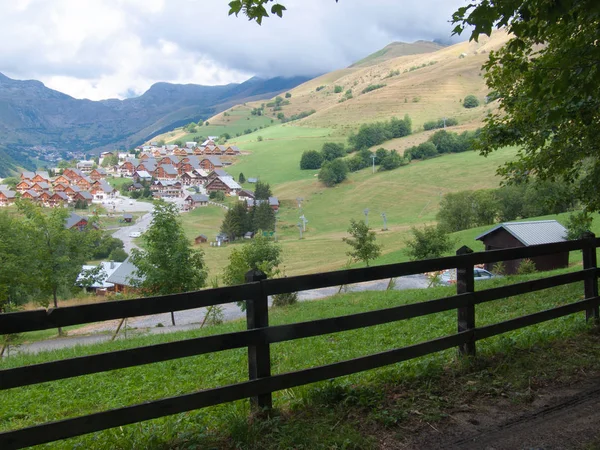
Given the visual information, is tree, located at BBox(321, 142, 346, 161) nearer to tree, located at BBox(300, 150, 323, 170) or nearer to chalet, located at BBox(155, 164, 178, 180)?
tree, located at BBox(300, 150, 323, 170)

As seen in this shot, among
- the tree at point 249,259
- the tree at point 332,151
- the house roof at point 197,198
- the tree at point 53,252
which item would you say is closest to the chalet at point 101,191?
the house roof at point 197,198

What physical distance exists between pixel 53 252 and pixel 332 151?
125775 millimetres

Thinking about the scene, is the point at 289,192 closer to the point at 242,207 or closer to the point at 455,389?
the point at 242,207

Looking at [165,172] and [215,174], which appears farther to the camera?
[165,172]

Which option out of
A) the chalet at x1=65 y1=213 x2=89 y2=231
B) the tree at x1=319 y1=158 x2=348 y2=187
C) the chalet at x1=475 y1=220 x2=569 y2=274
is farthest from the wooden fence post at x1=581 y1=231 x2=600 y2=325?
the tree at x1=319 y1=158 x2=348 y2=187

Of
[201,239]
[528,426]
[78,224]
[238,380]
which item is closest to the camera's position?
[528,426]

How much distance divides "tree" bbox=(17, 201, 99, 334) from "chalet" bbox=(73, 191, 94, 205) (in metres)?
92.8

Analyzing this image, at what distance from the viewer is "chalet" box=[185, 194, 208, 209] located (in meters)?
130

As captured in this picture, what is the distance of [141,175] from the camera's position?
162m

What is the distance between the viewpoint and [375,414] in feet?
14.3

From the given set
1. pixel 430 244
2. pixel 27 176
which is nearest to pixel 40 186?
pixel 27 176

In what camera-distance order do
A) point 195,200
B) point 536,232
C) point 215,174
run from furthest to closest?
point 215,174 → point 195,200 → point 536,232

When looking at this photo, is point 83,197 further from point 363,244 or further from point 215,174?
point 363,244

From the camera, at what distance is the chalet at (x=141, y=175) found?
15888 centimetres
